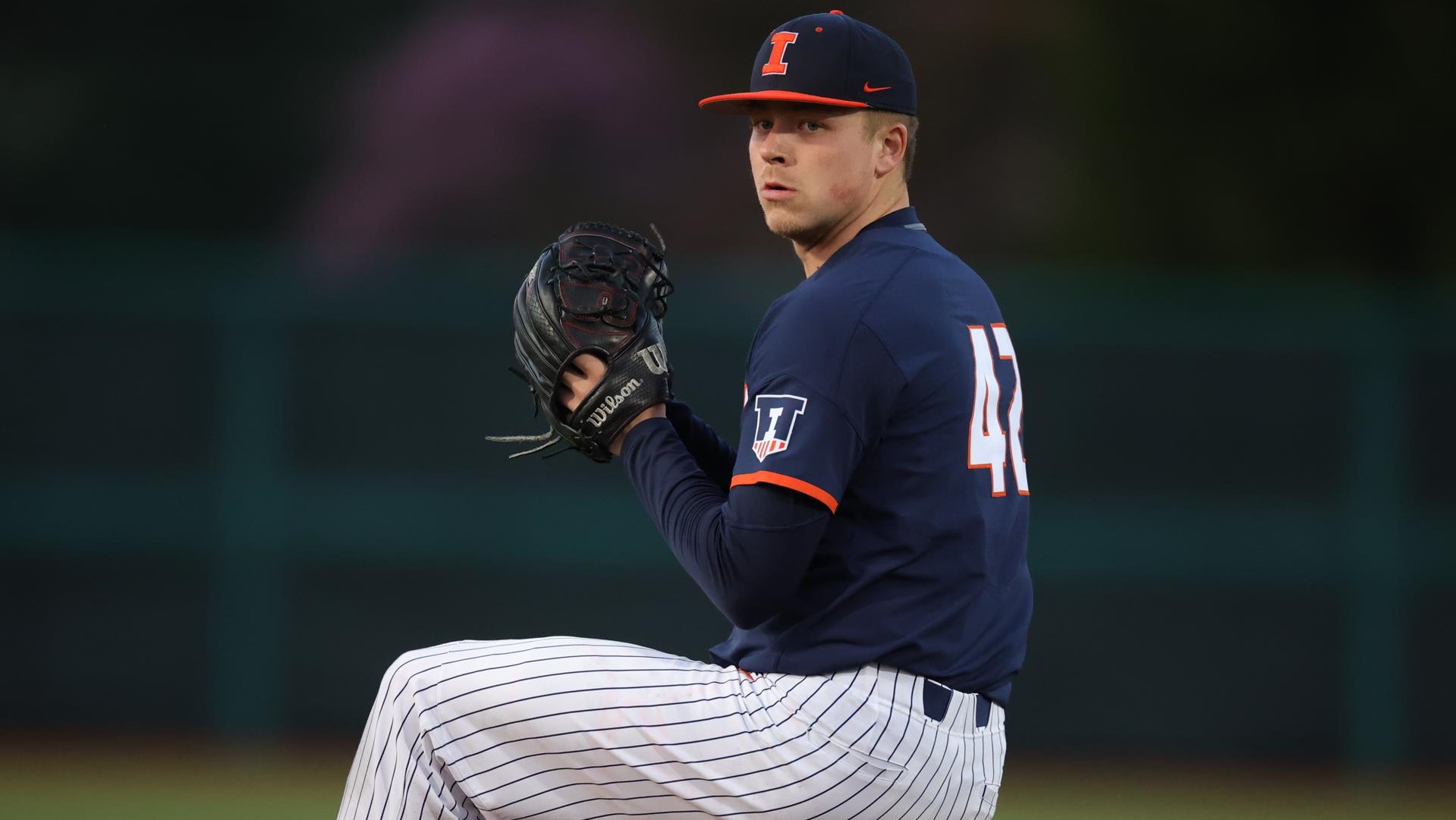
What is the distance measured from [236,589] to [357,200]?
449cm

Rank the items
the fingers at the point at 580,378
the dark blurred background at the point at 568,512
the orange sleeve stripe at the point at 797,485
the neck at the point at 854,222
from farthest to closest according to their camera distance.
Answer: the dark blurred background at the point at 568,512 → the neck at the point at 854,222 → the fingers at the point at 580,378 → the orange sleeve stripe at the point at 797,485

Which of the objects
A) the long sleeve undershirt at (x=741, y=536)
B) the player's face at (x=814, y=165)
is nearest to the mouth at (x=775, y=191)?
the player's face at (x=814, y=165)

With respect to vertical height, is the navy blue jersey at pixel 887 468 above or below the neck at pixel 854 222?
below

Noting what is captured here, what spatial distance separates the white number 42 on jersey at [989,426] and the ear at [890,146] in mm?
364

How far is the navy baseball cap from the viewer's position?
299cm

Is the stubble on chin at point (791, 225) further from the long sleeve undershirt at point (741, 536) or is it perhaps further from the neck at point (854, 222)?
the long sleeve undershirt at point (741, 536)

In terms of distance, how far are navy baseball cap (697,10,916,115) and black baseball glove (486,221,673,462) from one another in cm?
36

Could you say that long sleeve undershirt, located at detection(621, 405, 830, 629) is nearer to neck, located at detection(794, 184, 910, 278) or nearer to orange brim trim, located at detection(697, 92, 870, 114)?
neck, located at detection(794, 184, 910, 278)

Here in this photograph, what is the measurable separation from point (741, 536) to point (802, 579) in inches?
6.3

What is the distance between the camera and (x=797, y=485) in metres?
2.65

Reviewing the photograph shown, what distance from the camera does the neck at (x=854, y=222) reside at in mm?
3088

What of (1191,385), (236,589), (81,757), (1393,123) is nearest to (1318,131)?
(1393,123)

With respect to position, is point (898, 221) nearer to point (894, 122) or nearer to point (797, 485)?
point (894, 122)

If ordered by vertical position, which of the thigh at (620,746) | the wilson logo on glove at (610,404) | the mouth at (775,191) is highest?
the mouth at (775,191)
